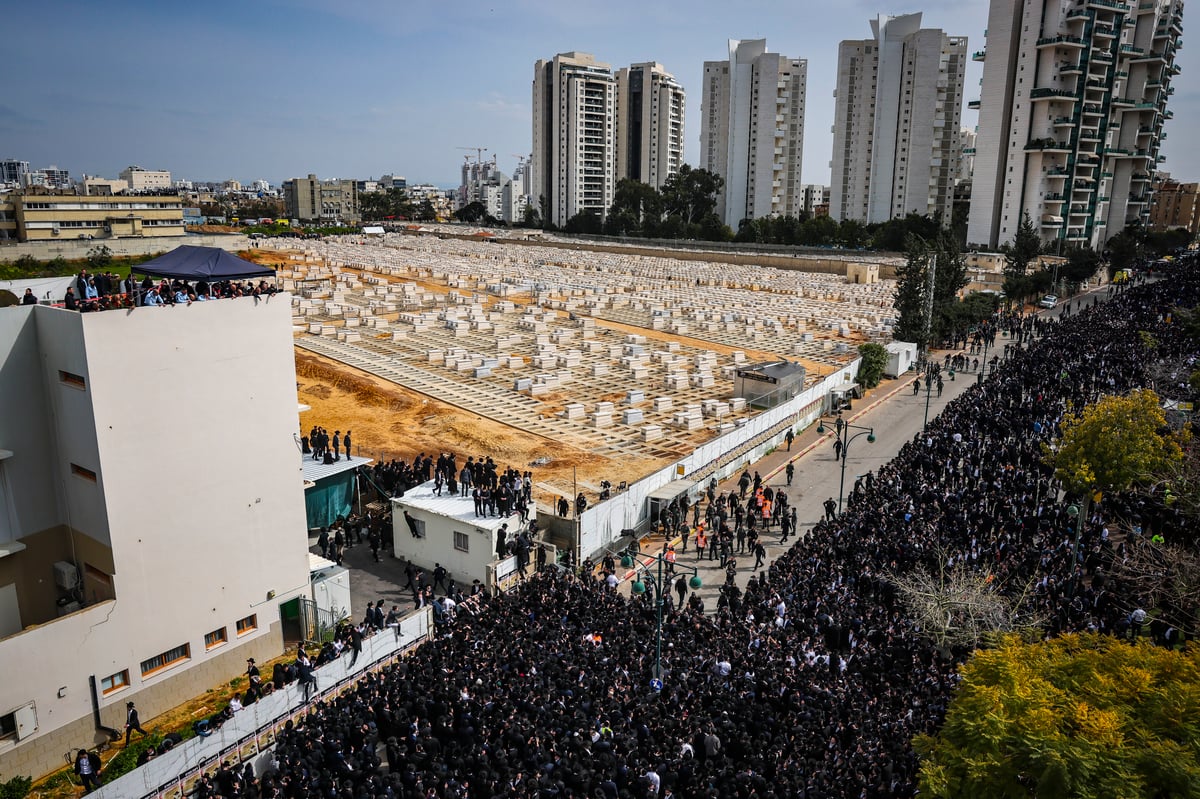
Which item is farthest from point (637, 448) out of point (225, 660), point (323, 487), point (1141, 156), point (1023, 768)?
point (1141, 156)

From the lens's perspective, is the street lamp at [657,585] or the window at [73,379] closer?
the street lamp at [657,585]

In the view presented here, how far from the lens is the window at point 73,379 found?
13391 millimetres

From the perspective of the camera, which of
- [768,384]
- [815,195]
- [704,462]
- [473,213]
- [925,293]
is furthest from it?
[815,195]

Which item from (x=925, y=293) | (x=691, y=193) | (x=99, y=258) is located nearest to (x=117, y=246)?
(x=99, y=258)

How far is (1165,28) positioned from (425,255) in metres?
78.9

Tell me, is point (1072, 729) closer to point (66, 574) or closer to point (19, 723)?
point (19, 723)

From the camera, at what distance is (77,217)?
7988 cm

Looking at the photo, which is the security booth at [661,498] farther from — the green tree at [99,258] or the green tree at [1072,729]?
the green tree at [99,258]

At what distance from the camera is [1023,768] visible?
8.09m

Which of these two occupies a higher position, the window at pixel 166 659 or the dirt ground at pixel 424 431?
the dirt ground at pixel 424 431

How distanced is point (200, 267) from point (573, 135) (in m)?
120

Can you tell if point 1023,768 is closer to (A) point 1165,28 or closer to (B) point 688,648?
(B) point 688,648

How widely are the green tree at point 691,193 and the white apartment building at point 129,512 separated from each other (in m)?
96.6

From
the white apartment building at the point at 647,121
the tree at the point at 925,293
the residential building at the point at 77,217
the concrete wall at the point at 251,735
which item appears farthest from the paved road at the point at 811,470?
the white apartment building at the point at 647,121
